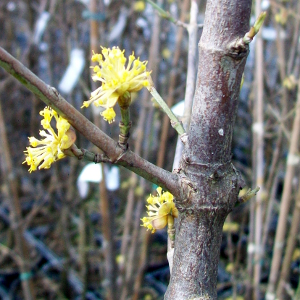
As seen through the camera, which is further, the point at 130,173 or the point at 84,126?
the point at 130,173

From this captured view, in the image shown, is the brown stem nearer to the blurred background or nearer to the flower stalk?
the blurred background

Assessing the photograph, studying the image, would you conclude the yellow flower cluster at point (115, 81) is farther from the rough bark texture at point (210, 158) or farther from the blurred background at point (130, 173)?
the blurred background at point (130, 173)

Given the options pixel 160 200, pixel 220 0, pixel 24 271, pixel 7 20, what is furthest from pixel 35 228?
pixel 220 0

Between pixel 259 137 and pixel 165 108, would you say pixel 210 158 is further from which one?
pixel 259 137

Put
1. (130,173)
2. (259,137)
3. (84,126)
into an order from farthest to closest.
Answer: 1. (130,173)
2. (259,137)
3. (84,126)

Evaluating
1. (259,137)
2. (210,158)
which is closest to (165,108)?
(210,158)

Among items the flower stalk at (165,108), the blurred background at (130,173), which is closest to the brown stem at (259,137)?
the blurred background at (130,173)
